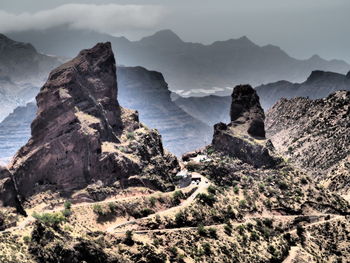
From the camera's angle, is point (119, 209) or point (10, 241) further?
point (119, 209)

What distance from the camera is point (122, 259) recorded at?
157875mm

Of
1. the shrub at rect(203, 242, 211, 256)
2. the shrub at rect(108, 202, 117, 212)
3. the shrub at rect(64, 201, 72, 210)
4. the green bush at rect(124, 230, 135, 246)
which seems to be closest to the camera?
the green bush at rect(124, 230, 135, 246)

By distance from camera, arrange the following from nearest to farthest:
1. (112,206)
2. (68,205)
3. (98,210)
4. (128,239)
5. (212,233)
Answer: (128,239) < (68,205) < (98,210) < (112,206) < (212,233)

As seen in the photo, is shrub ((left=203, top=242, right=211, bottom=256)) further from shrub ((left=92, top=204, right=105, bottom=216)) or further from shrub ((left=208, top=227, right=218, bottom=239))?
shrub ((left=92, top=204, right=105, bottom=216))

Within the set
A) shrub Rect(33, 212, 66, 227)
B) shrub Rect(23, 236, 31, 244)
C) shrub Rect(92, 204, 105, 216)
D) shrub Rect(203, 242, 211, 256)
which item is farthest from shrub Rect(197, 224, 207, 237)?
shrub Rect(23, 236, 31, 244)

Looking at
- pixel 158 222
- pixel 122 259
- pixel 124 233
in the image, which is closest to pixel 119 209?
pixel 158 222

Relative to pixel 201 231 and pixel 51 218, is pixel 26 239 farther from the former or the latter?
pixel 201 231

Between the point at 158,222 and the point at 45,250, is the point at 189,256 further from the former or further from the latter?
the point at 45,250

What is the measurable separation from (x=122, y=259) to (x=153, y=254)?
11.9 metres

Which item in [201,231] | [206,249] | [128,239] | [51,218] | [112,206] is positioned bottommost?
[206,249]

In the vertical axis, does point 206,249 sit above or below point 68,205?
below

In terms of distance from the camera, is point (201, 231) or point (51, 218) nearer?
point (51, 218)

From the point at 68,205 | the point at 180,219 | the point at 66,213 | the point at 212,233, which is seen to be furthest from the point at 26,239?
the point at 212,233

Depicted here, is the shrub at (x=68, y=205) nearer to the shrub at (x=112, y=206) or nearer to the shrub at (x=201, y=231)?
the shrub at (x=112, y=206)
